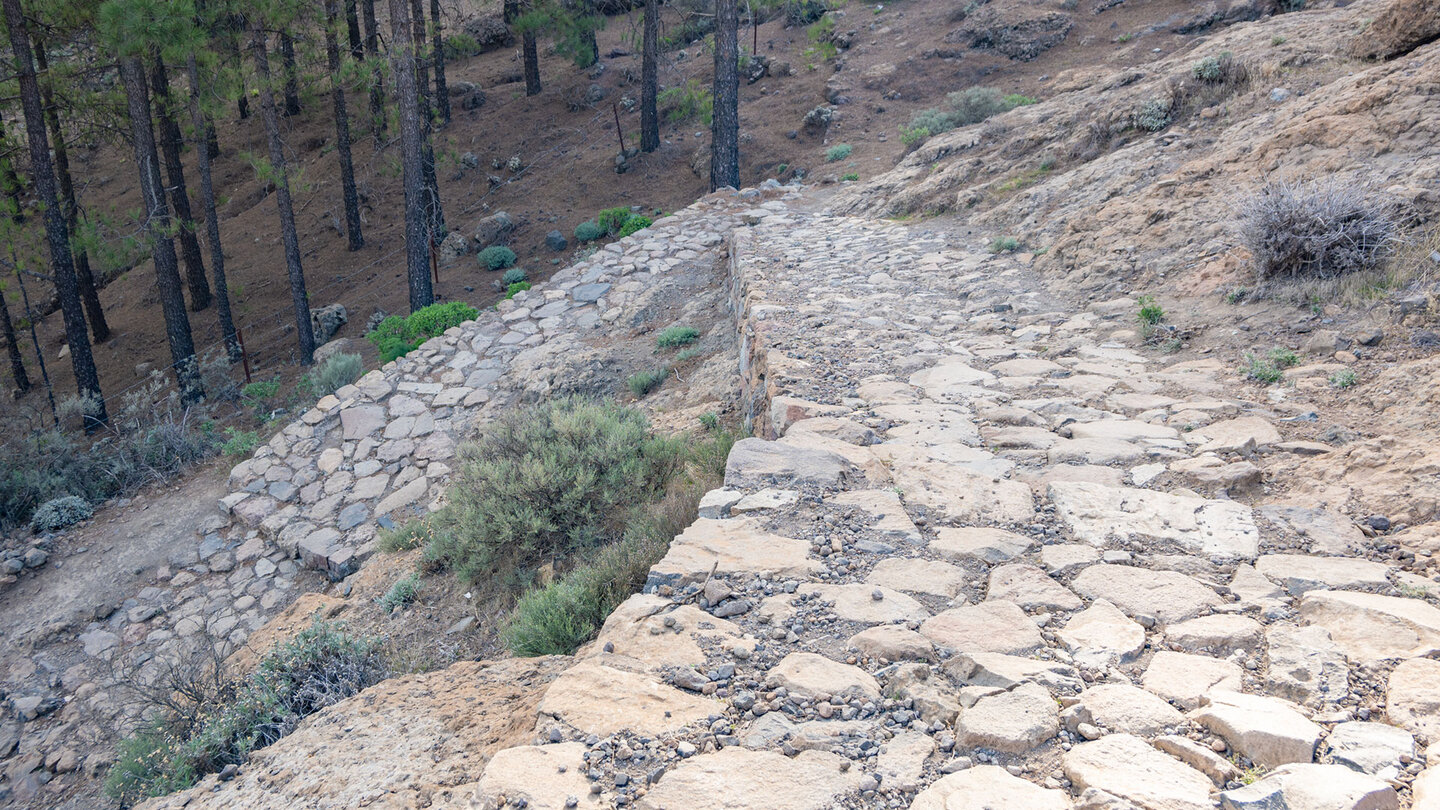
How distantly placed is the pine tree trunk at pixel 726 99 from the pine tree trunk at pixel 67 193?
10623 mm

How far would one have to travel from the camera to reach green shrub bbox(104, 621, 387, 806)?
3410 millimetres

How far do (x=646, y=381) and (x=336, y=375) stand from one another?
200 inches

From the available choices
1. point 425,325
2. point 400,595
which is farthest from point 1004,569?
point 425,325

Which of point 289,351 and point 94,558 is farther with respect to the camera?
point 289,351

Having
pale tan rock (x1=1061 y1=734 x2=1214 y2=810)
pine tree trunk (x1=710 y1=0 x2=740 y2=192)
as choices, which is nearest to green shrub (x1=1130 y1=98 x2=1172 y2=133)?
pine tree trunk (x1=710 y1=0 x2=740 y2=192)

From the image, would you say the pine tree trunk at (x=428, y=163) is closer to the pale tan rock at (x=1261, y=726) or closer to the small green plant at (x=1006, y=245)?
the small green plant at (x=1006, y=245)

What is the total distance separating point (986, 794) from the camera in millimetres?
1762

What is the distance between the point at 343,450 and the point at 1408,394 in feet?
29.0

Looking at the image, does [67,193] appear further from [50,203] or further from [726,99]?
[726,99]

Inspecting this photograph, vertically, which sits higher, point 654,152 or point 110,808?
point 654,152

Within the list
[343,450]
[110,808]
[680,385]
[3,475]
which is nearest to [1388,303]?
[680,385]

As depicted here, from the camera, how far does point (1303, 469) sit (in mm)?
3240

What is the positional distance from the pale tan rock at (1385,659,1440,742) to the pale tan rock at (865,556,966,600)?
45.3 inches

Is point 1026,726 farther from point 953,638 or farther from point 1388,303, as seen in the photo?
point 1388,303
